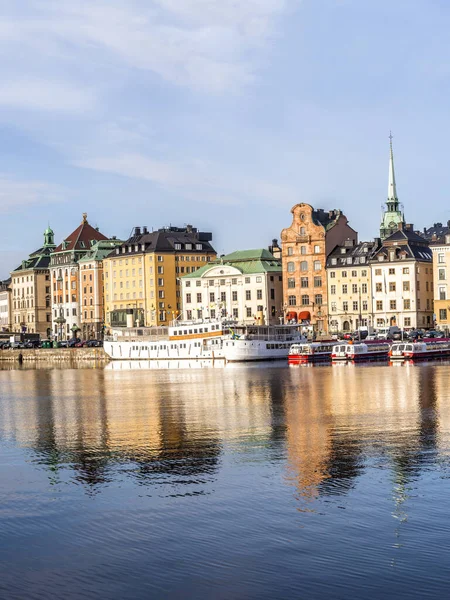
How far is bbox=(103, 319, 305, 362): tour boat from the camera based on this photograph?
138375 millimetres

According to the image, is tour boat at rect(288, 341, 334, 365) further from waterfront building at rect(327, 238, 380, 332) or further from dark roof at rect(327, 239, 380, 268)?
dark roof at rect(327, 239, 380, 268)

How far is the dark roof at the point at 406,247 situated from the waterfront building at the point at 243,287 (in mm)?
24199

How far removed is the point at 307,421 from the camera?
52344 millimetres

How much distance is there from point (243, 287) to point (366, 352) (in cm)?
6746

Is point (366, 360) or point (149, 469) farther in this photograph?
point (366, 360)

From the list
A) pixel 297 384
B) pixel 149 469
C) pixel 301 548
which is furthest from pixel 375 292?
pixel 301 548

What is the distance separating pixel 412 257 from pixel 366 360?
156 ft

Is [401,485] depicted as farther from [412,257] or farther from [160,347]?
[412,257]

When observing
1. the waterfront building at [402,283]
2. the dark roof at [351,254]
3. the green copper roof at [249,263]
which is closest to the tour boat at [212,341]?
the waterfront building at [402,283]

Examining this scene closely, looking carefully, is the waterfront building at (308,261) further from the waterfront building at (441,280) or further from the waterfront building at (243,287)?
the waterfront building at (441,280)

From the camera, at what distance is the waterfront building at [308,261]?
181000 mm

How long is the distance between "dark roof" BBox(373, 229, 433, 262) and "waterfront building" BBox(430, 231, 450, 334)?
4418mm

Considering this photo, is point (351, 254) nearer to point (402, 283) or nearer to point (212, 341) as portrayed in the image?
point (402, 283)

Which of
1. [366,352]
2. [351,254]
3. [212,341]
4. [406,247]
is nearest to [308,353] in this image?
[366,352]
